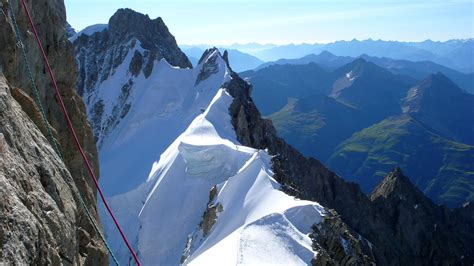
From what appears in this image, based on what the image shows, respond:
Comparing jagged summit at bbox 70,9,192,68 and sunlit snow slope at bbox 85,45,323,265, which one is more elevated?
jagged summit at bbox 70,9,192,68

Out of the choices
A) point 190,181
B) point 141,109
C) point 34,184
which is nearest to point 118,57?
point 141,109

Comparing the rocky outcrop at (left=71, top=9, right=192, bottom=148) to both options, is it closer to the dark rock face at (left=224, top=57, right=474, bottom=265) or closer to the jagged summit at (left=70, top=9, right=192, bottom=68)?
the jagged summit at (left=70, top=9, right=192, bottom=68)

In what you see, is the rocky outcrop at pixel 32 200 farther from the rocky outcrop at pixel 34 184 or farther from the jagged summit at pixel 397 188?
the jagged summit at pixel 397 188

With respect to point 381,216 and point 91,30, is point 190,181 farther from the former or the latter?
point 91,30

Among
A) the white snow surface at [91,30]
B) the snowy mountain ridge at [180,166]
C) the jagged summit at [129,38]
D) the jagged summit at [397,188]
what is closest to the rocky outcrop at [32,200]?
the snowy mountain ridge at [180,166]

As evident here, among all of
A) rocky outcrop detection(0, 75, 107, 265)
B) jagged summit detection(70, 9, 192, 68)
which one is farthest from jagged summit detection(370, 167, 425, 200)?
rocky outcrop detection(0, 75, 107, 265)
